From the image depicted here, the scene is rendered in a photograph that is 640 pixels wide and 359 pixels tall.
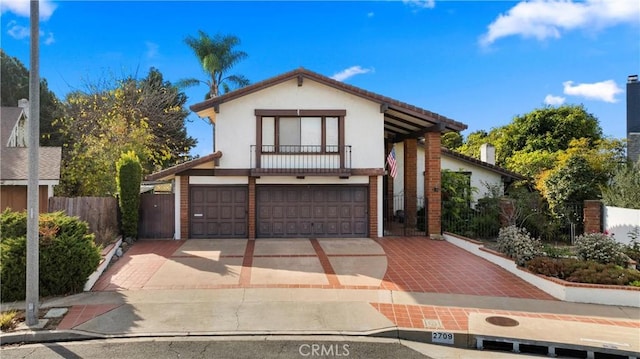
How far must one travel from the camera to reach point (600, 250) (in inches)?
359

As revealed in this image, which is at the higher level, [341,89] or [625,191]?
[341,89]

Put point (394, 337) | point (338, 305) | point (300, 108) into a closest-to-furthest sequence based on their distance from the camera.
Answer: point (394, 337), point (338, 305), point (300, 108)

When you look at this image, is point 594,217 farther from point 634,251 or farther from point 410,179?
point 410,179

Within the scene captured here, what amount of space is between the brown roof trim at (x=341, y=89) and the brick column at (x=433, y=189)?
2.63ft

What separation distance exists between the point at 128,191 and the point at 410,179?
1153 centimetres

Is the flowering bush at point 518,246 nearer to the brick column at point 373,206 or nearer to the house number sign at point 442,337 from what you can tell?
the house number sign at point 442,337

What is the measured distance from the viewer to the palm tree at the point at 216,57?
27594mm

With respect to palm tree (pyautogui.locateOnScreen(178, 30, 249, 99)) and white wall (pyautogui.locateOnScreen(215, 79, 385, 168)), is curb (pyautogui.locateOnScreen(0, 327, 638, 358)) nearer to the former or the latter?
white wall (pyautogui.locateOnScreen(215, 79, 385, 168))

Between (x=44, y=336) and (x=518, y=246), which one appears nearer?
(x=44, y=336)

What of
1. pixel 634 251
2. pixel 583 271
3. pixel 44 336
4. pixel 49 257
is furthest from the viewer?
pixel 634 251

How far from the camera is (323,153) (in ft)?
48.4

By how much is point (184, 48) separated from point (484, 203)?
77.1 feet

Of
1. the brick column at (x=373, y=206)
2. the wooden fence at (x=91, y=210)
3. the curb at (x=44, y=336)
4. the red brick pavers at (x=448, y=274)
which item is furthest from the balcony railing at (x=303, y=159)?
the curb at (x=44, y=336)

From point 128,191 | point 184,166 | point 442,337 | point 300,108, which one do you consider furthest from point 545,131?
point 128,191
